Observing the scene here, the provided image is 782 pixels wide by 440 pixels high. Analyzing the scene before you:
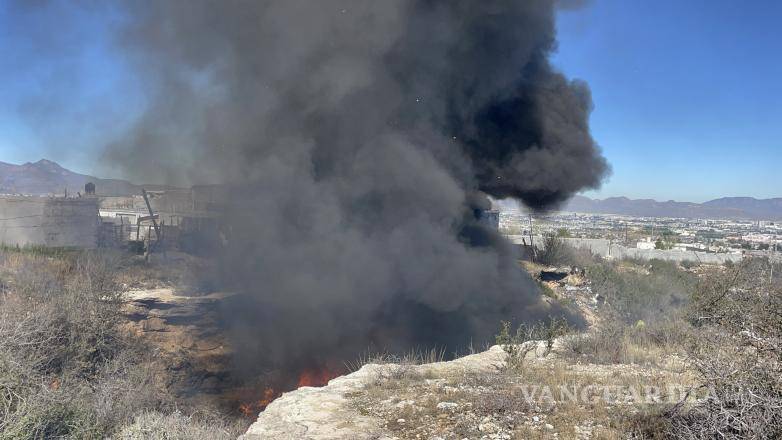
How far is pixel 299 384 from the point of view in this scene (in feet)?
39.6

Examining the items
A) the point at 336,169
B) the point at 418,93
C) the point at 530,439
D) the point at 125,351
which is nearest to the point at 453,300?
the point at 336,169

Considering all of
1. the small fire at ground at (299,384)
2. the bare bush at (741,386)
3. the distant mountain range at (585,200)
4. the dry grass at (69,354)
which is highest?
the distant mountain range at (585,200)

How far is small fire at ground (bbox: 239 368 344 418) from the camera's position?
11812mm

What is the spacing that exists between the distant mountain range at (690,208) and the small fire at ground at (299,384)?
78.0 meters

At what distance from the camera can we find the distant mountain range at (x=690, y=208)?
8830 centimetres

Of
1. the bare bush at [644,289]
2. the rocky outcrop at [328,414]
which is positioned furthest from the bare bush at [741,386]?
the bare bush at [644,289]

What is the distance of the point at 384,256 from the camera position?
544 inches

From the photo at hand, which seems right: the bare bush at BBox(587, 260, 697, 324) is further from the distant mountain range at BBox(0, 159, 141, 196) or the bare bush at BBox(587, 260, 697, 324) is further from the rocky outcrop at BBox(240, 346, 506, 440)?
the distant mountain range at BBox(0, 159, 141, 196)

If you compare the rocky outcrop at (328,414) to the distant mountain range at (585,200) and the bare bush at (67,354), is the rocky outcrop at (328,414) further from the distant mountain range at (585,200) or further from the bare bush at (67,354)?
the distant mountain range at (585,200)

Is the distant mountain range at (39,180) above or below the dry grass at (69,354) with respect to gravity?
above

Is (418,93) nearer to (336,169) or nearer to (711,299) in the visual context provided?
(336,169)

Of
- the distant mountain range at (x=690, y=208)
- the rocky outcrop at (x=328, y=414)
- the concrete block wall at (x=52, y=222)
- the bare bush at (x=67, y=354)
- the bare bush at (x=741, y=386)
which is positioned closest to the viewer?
the bare bush at (x=741, y=386)

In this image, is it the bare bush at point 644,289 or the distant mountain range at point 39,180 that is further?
the distant mountain range at point 39,180

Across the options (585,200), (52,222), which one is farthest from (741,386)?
(585,200)
